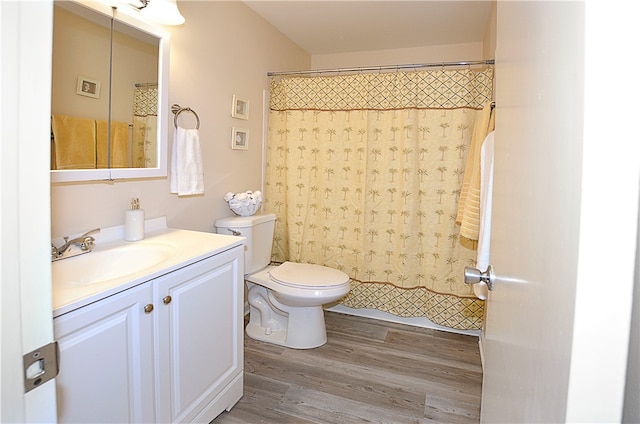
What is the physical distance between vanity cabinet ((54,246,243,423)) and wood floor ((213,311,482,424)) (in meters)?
0.26

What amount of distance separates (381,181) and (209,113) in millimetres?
1301

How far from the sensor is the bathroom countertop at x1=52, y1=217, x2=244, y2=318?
1.06 m

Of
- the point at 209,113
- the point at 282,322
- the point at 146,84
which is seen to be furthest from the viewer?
the point at 282,322

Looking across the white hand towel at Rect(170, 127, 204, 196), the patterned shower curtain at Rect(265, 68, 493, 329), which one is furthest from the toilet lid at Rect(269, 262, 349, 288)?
the white hand towel at Rect(170, 127, 204, 196)

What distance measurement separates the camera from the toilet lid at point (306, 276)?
2357mm

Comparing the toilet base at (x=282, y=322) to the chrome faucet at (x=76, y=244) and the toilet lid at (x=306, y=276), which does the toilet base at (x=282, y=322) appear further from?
the chrome faucet at (x=76, y=244)

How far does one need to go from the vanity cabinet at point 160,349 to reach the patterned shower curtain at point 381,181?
1262mm

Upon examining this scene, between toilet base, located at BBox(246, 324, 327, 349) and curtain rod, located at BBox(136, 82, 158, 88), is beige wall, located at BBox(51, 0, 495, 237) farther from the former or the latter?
toilet base, located at BBox(246, 324, 327, 349)

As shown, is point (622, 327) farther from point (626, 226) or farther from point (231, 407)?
point (231, 407)

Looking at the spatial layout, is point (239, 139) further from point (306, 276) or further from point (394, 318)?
point (394, 318)

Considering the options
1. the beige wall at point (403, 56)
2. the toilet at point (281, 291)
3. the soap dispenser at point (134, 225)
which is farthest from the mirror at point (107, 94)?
the beige wall at point (403, 56)

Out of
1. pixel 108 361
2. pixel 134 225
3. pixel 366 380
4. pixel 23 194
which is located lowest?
pixel 366 380

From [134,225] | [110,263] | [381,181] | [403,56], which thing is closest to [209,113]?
[134,225]

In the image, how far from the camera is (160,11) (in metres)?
1.74
